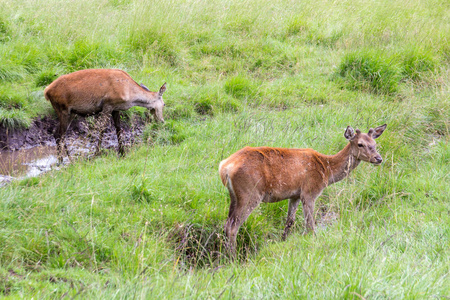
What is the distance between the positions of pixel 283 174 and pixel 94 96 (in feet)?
12.3

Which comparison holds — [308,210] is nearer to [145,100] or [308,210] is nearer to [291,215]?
[291,215]

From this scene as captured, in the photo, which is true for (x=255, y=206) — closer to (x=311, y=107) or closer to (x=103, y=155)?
(x=103, y=155)

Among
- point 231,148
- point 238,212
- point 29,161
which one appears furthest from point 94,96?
point 238,212

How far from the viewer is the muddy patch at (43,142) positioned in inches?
265

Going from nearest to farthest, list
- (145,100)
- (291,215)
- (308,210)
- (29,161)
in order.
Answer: (308,210)
(291,215)
(29,161)
(145,100)

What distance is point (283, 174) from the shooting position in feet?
16.7

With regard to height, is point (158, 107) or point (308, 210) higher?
point (308, 210)

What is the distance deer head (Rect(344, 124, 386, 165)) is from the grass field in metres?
0.25

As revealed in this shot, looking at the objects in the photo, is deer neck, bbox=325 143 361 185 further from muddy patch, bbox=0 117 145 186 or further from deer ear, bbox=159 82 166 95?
deer ear, bbox=159 82 166 95

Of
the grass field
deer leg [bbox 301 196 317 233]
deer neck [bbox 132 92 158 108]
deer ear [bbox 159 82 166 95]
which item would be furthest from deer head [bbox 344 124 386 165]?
deer neck [bbox 132 92 158 108]

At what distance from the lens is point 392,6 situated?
505 inches

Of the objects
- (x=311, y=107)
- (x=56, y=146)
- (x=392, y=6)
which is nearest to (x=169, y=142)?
(x=56, y=146)

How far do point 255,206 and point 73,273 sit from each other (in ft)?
6.79

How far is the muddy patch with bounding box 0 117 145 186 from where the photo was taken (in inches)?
265
